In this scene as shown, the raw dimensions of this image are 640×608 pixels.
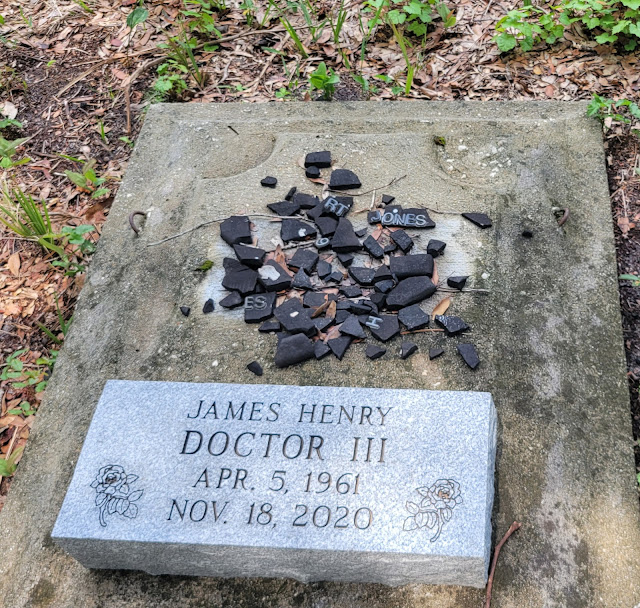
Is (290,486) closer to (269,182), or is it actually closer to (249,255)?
(249,255)

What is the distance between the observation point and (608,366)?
2.59 meters

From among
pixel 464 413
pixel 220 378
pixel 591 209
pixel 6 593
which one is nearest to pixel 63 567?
pixel 6 593


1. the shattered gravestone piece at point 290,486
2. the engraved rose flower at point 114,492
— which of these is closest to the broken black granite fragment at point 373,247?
the shattered gravestone piece at point 290,486

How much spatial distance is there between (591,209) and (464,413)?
4.81ft

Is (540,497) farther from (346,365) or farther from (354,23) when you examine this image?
(354,23)

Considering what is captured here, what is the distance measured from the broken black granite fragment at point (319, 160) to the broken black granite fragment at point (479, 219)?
0.78 meters

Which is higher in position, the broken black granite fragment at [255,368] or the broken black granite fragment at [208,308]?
the broken black granite fragment at [208,308]

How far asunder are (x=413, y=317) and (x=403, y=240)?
0.43m

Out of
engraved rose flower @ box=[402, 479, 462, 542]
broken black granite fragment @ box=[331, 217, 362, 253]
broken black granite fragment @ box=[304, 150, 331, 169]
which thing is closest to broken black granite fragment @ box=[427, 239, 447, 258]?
broken black granite fragment @ box=[331, 217, 362, 253]

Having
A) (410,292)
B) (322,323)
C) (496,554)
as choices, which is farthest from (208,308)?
(496,554)

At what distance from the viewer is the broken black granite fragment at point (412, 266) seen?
286cm

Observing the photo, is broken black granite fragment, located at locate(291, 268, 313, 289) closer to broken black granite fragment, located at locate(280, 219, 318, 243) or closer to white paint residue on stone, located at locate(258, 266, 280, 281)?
white paint residue on stone, located at locate(258, 266, 280, 281)

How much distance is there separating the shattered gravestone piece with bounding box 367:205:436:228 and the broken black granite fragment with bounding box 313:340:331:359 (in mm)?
742

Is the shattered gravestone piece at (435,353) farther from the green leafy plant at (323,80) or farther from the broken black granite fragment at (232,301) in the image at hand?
the green leafy plant at (323,80)
